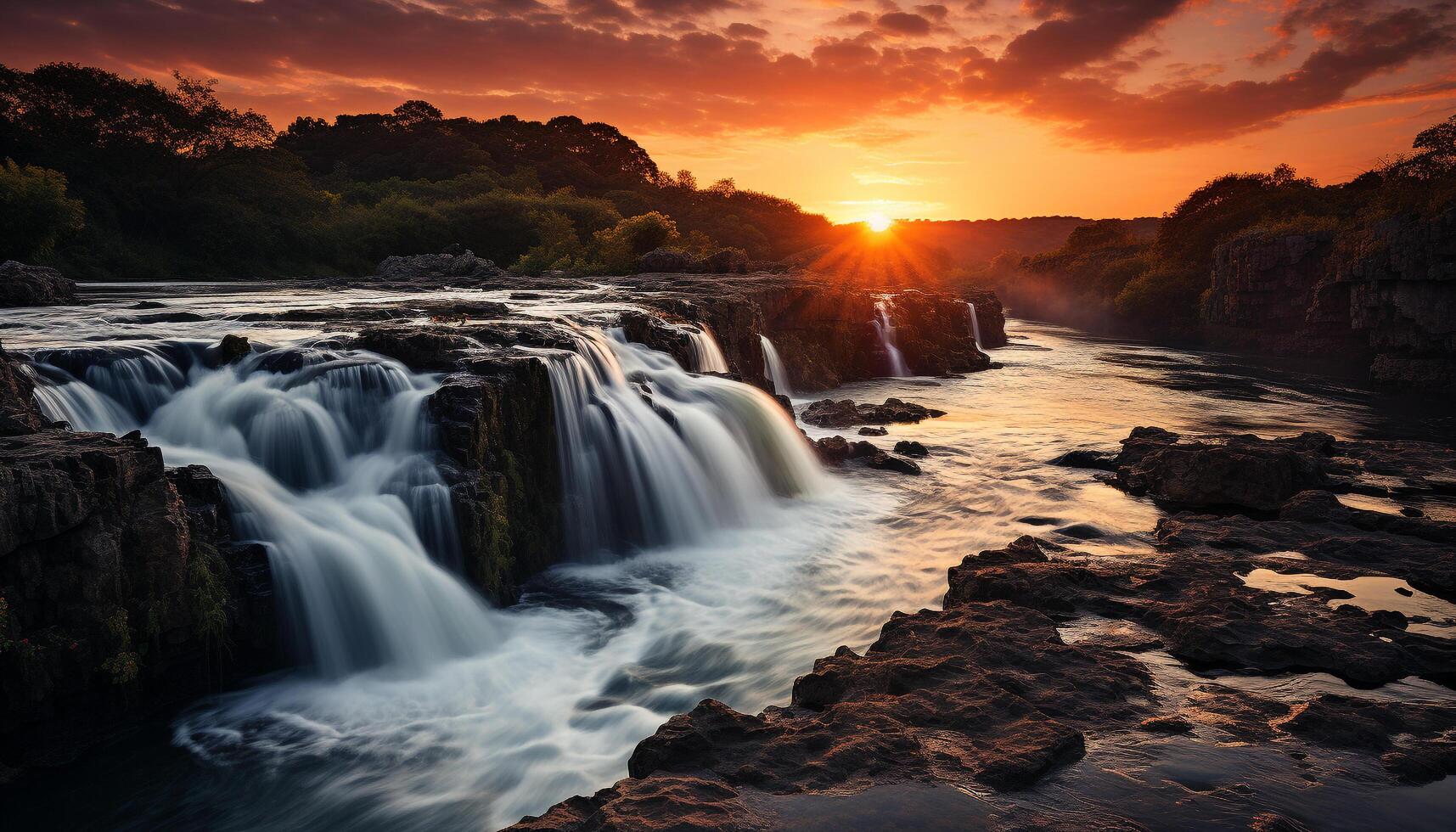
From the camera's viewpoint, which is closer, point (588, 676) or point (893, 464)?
point (588, 676)

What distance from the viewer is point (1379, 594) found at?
758 cm

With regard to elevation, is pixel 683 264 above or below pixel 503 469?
Answer: above

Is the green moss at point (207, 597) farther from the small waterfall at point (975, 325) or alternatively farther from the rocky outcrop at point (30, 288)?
the small waterfall at point (975, 325)

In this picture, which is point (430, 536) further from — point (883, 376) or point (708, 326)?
point (883, 376)

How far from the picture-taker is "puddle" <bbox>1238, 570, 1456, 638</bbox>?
268 inches

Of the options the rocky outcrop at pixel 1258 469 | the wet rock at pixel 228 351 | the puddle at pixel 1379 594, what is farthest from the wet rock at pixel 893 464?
the wet rock at pixel 228 351

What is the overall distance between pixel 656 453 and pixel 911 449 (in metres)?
6.97

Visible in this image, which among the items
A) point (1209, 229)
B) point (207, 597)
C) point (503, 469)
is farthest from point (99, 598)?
point (1209, 229)

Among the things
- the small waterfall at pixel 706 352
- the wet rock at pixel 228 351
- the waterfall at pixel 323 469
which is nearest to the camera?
the waterfall at pixel 323 469

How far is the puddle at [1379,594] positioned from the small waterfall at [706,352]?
41.2ft

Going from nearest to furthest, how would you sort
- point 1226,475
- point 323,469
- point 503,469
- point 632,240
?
point 323,469
point 503,469
point 1226,475
point 632,240

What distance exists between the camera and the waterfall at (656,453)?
1132 cm

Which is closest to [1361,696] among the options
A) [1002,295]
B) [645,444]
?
[645,444]

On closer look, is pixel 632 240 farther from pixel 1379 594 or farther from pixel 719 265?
pixel 1379 594
